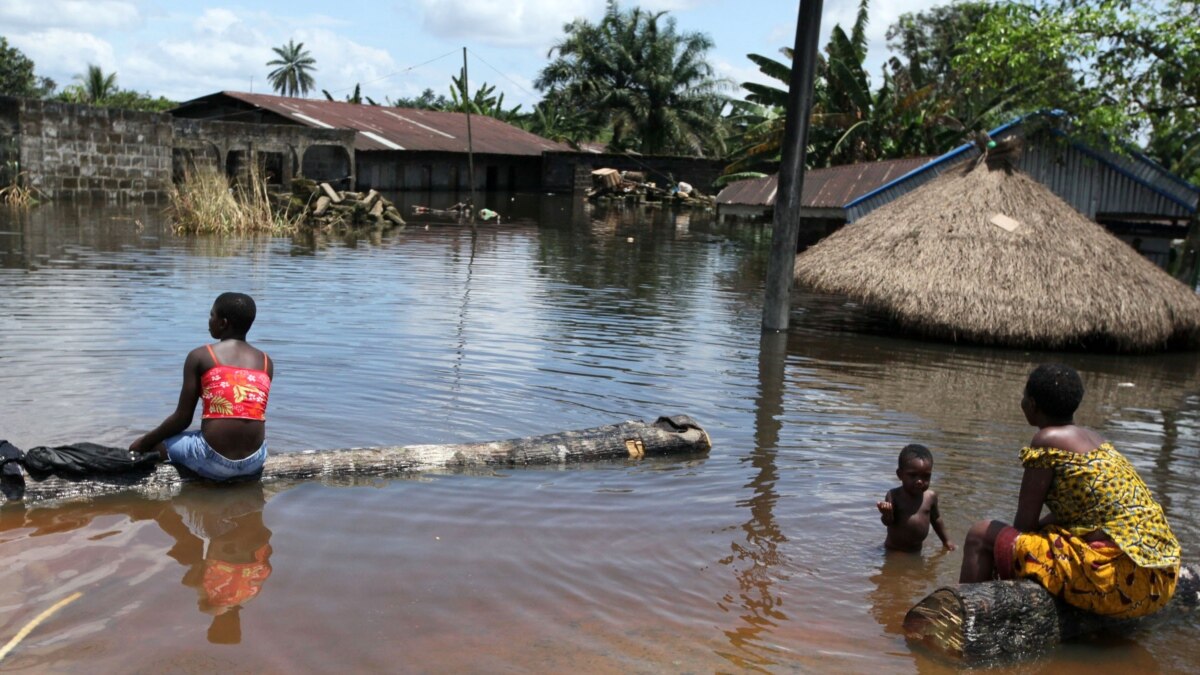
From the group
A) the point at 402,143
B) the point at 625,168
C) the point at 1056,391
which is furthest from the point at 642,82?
the point at 1056,391

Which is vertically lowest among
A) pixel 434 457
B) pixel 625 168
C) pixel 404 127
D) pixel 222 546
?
pixel 222 546

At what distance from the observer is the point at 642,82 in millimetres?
53719

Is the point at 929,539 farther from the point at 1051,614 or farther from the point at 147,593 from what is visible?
the point at 147,593

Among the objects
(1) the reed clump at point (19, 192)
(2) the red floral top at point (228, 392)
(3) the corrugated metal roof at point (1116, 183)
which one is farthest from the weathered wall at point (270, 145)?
(2) the red floral top at point (228, 392)

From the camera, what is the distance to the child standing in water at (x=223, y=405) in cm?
578

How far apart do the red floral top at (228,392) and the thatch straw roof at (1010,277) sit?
9.02 m

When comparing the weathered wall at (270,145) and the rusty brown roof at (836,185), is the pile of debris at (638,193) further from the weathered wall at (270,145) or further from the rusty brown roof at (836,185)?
the rusty brown roof at (836,185)

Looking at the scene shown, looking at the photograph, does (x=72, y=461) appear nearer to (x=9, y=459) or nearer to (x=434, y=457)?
(x=9, y=459)

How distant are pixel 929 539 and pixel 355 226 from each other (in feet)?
74.7

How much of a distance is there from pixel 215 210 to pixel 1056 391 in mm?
20546

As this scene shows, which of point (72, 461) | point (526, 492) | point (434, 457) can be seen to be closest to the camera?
point (72, 461)

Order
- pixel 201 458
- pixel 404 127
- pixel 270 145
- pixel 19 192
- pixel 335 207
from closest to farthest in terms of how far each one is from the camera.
Answer: pixel 201 458 → pixel 19 192 → pixel 335 207 → pixel 270 145 → pixel 404 127

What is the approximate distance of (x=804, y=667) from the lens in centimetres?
440

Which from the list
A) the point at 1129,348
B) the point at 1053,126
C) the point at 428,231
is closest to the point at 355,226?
the point at 428,231
